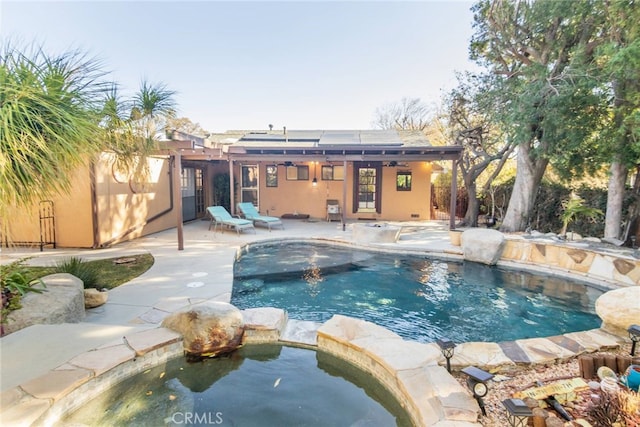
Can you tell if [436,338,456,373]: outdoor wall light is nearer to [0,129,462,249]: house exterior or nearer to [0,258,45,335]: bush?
[0,258,45,335]: bush

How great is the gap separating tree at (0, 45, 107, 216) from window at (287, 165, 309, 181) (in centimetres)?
1027

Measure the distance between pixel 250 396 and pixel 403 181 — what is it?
11430mm

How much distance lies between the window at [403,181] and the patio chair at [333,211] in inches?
103

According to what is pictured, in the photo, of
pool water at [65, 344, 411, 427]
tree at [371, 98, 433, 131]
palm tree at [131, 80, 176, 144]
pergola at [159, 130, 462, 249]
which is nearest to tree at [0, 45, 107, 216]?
pool water at [65, 344, 411, 427]

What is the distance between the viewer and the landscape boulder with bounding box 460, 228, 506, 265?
7.12 meters

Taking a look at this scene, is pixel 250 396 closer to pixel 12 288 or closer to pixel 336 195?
pixel 12 288

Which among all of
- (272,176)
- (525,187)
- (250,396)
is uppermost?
(272,176)

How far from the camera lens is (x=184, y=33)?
12.6m

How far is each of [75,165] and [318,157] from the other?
833 cm

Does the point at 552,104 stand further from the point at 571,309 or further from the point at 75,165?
the point at 75,165

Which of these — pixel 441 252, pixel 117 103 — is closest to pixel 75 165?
pixel 117 103

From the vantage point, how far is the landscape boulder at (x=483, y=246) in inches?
280

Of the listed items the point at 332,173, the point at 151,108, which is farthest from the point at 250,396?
the point at 332,173

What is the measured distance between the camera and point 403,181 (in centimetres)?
1303
